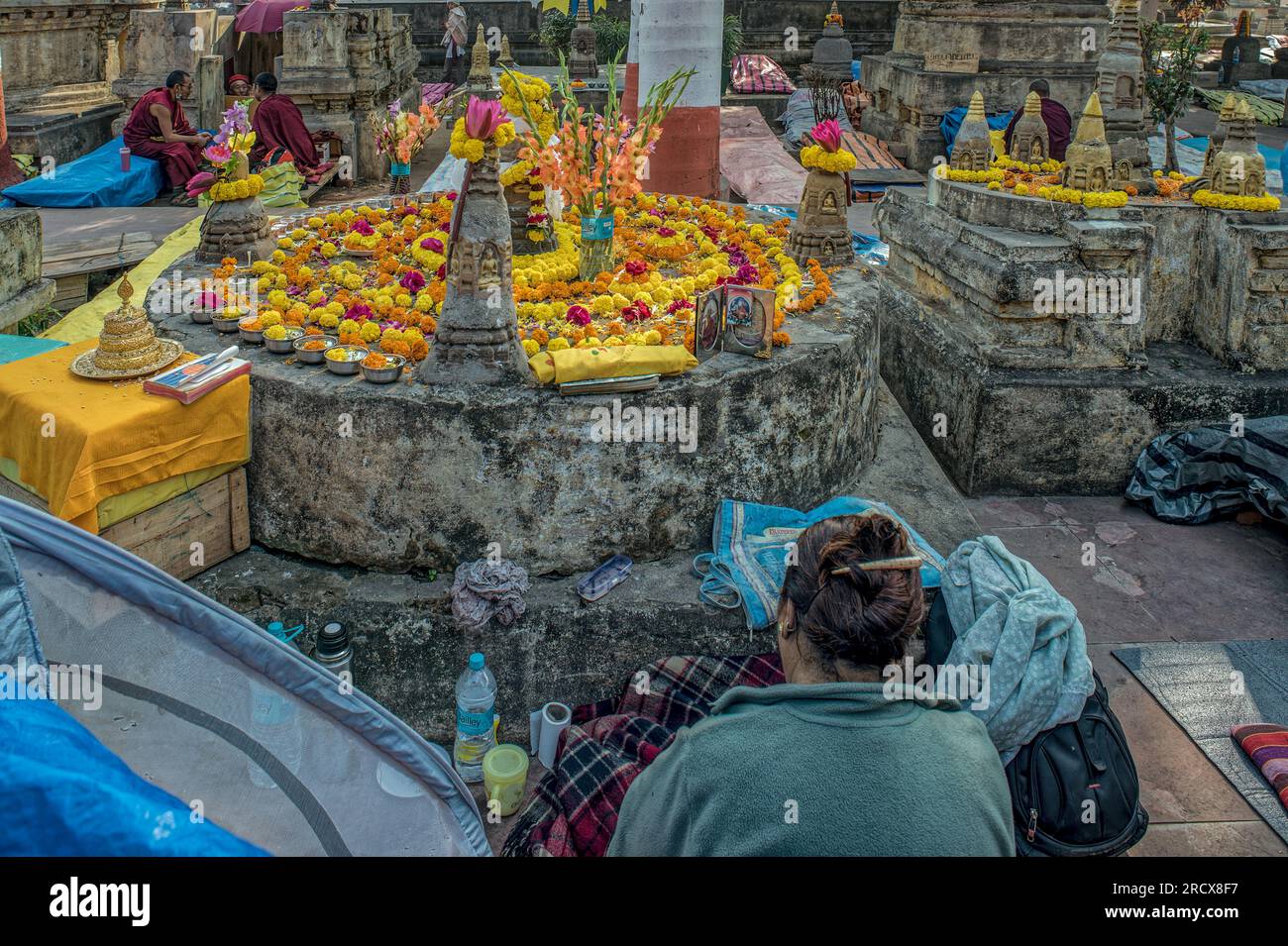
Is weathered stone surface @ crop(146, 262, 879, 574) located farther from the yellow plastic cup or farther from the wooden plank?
the yellow plastic cup

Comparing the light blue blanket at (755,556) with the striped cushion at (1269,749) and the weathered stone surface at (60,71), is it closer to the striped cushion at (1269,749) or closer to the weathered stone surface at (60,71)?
the striped cushion at (1269,749)

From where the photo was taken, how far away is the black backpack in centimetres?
318

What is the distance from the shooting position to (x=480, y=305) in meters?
4.02

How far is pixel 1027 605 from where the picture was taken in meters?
3.47

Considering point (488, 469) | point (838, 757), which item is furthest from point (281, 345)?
point (838, 757)

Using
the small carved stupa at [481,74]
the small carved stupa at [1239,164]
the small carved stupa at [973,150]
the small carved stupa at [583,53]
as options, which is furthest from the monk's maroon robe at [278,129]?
the small carved stupa at [1239,164]

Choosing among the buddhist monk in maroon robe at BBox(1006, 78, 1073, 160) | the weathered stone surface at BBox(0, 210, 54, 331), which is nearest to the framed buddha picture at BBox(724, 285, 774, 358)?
the weathered stone surface at BBox(0, 210, 54, 331)

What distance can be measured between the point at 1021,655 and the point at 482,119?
2.79m

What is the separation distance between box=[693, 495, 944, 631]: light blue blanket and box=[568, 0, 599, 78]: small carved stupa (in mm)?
14417

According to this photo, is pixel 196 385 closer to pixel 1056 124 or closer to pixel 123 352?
pixel 123 352

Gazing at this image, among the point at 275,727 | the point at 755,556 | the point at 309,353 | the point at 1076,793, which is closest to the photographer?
the point at 275,727

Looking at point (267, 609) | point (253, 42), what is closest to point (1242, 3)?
point (253, 42)

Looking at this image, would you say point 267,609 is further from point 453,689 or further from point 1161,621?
point 1161,621

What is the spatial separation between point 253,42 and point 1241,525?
15.3 m
